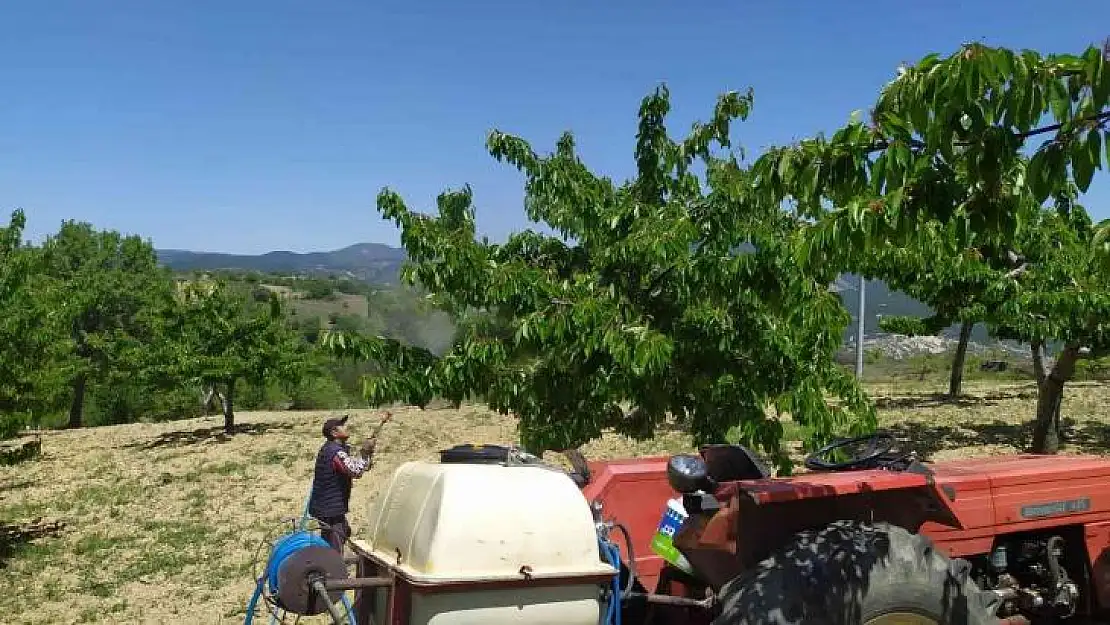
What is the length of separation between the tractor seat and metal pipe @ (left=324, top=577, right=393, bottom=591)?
1594mm

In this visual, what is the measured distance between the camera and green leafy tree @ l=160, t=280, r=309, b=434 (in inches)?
843

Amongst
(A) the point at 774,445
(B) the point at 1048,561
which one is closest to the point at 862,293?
(A) the point at 774,445

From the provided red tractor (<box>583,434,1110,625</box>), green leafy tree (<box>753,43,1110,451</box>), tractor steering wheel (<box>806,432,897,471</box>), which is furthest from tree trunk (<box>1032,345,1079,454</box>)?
green leafy tree (<box>753,43,1110,451</box>)

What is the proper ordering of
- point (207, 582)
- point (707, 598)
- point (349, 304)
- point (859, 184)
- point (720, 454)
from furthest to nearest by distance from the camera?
point (349, 304) < point (207, 582) < point (720, 454) < point (707, 598) < point (859, 184)

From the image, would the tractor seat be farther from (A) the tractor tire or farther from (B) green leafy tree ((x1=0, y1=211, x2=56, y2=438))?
(B) green leafy tree ((x1=0, y1=211, x2=56, y2=438))

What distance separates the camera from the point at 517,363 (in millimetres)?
7000

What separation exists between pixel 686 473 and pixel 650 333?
255 centimetres

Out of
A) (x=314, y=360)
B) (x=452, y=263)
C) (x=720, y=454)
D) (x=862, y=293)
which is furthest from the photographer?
(x=862, y=293)

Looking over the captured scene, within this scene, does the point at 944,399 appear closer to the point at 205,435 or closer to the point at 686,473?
the point at 205,435

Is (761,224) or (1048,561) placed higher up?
(761,224)

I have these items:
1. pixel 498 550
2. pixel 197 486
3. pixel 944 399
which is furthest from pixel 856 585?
pixel 944 399

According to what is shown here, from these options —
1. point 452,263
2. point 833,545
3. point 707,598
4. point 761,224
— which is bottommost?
point 707,598

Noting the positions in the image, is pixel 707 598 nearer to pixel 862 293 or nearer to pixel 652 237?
pixel 652 237

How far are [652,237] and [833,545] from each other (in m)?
3.58
